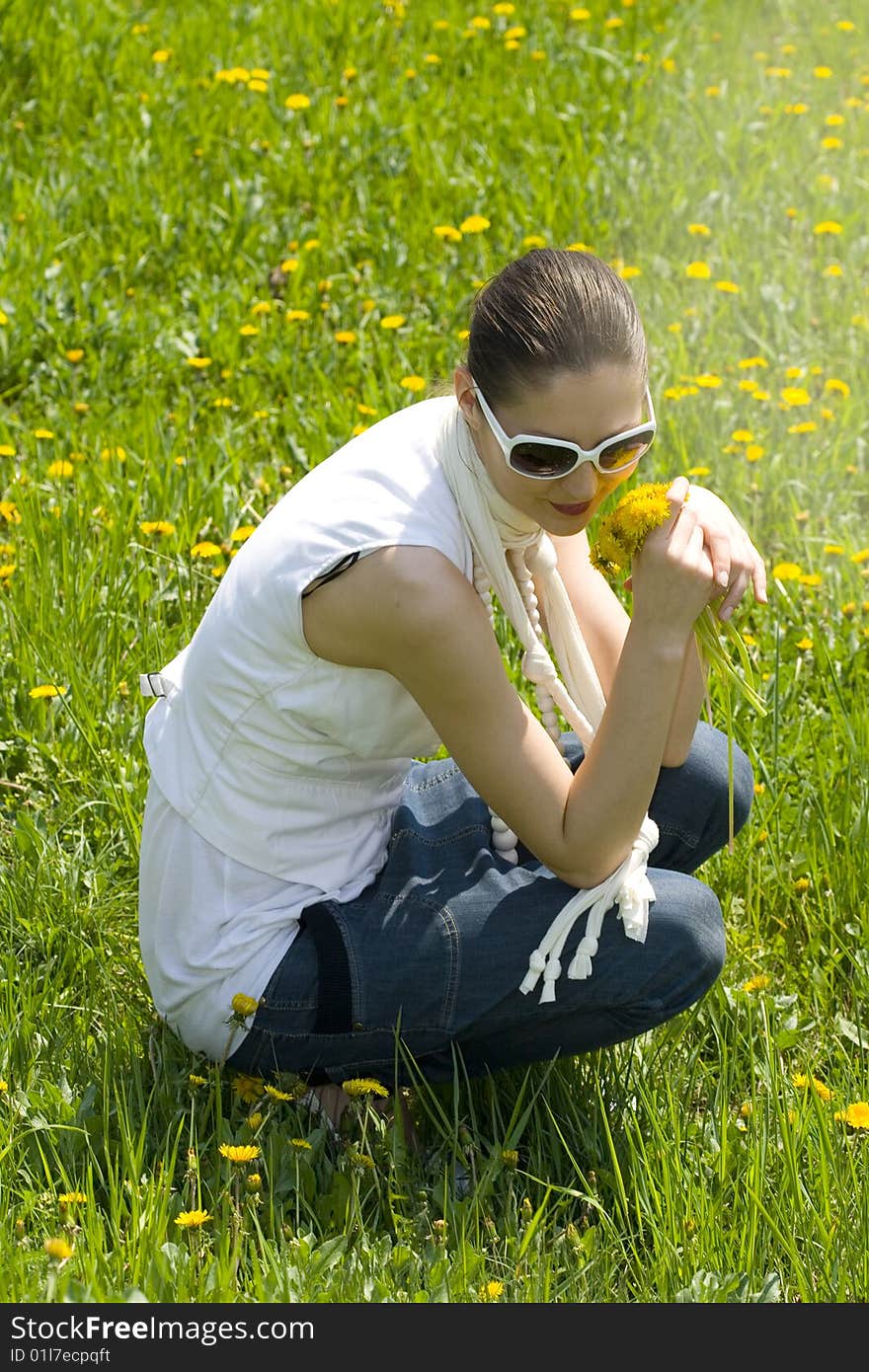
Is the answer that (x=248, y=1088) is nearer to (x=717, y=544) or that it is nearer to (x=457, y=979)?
(x=457, y=979)

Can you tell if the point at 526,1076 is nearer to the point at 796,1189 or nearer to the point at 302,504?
the point at 796,1189

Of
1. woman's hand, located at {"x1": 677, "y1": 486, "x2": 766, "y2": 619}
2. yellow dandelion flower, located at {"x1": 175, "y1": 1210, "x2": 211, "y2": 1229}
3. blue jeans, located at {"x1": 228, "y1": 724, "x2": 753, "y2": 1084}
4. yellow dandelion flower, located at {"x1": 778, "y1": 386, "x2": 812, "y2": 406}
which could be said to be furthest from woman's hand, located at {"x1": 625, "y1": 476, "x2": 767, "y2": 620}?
yellow dandelion flower, located at {"x1": 778, "y1": 386, "x2": 812, "y2": 406}

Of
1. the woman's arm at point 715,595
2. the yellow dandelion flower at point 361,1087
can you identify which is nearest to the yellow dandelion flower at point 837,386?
the woman's arm at point 715,595

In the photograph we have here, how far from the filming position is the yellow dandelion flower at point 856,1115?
2143 millimetres

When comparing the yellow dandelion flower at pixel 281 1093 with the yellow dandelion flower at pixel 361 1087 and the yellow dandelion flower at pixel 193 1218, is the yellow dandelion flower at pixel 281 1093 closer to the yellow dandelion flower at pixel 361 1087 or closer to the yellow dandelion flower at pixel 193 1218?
the yellow dandelion flower at pixel 361 1087

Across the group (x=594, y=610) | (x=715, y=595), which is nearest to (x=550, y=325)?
(x=715, y=595)

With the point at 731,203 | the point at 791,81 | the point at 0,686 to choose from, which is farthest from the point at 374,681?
the point at 791,81

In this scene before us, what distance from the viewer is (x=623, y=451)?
80.0 inches

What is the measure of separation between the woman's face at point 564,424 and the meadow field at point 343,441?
320 mm

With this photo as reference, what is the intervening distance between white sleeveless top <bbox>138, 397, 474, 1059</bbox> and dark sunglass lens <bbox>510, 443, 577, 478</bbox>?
A: 138 millimetres

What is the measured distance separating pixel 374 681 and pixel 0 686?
1061mm

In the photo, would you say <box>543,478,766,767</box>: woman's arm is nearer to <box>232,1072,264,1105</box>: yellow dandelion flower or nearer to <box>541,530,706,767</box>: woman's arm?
<box>541,530,706,767</box>: woman's arm

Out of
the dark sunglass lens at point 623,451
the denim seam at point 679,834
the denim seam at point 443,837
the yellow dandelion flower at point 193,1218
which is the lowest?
the yellow dandelion flower at point 193,1218

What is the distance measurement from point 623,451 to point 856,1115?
947mm
